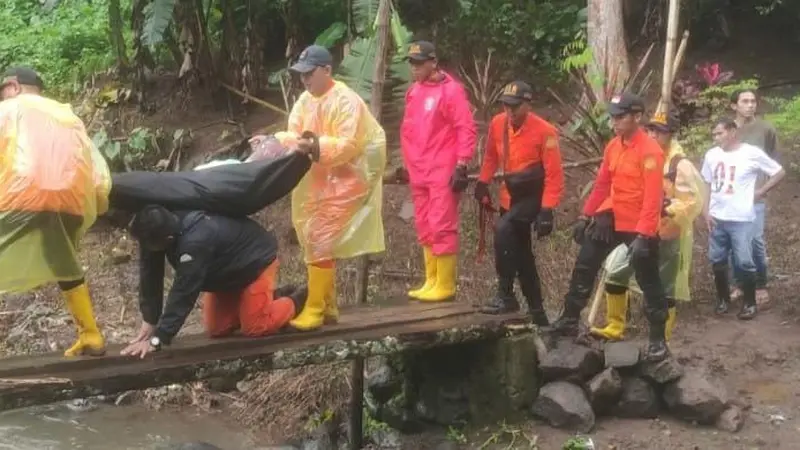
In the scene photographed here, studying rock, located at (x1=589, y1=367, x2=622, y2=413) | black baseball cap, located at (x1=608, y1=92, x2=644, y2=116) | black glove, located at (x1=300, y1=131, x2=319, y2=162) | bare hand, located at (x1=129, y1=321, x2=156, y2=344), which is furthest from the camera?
rock, located at (x1=589, y1=367, x2=622, y2=413)

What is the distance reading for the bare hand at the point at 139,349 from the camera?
5.68m

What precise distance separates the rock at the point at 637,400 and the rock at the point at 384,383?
1.89 meters

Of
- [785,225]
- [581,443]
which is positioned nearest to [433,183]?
[581,443]

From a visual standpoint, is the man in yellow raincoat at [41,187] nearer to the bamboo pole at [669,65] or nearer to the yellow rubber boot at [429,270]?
the yellow rubber boot at [429,270]

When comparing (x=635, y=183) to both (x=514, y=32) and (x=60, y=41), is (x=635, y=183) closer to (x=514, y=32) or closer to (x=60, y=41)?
(x=514, y=32)

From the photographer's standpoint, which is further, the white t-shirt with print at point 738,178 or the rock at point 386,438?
the white t-shirt with print at point 738,178

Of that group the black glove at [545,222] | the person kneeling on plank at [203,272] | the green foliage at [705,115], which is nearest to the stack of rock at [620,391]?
the black glove at [545,222]

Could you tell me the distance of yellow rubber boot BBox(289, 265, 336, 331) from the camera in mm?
6363

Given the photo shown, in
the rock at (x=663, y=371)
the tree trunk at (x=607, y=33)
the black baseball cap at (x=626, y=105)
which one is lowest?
the rock at (x=663, y=371)

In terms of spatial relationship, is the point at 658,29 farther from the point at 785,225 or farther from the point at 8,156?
the point at 8,156

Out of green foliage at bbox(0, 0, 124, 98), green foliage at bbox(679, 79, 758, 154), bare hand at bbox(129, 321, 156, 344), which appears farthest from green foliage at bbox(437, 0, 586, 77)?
bare hand at bbox(129, 321, 156, 344)

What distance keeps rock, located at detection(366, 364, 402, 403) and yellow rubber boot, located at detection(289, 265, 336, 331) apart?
189cm

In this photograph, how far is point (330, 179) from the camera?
20.9 feet

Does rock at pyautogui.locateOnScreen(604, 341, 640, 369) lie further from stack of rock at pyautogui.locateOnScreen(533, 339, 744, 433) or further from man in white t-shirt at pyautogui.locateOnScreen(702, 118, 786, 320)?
man in white t-shirt at pyautogui.locateOnScreen(702, 118, 786, 320)
